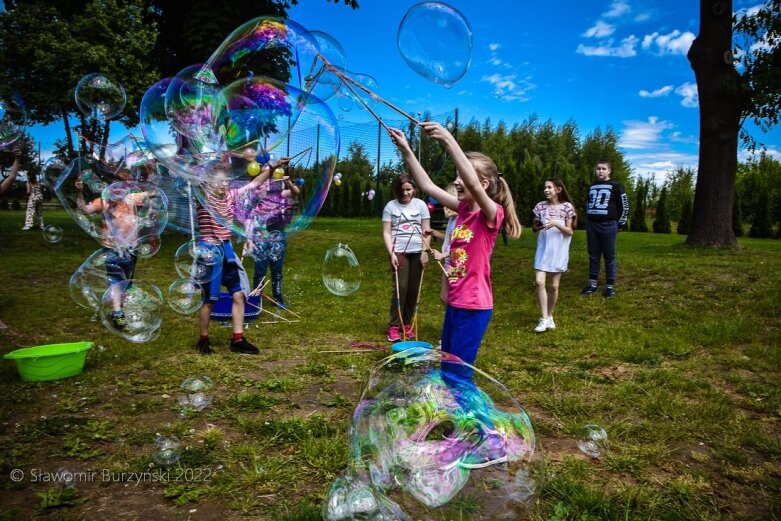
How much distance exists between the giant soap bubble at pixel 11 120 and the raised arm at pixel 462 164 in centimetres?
480

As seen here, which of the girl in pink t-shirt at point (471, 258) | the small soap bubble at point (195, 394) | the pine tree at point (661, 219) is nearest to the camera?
the girl in pink t-shirt at point (471, 258)

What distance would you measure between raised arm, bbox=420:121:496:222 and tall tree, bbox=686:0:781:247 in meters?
9.21

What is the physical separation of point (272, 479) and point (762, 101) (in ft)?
34.5

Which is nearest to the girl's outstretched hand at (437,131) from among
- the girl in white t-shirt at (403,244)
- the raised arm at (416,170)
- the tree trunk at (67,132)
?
the raised arm at (416,170)

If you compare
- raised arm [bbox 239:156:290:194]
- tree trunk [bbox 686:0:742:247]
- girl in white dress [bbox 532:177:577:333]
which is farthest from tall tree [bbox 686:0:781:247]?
raised arm [bbox 239:156:290:194]

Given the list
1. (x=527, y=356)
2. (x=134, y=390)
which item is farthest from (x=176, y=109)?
(x=527, y=356)

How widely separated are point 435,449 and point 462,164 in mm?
1350

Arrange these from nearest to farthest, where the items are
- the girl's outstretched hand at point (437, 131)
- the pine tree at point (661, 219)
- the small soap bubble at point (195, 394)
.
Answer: the girl's outstretched hand at point (437, 131), the small soap bubble at point (195, 394), the pine tree at point (661, 219)

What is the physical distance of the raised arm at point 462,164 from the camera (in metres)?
2.37

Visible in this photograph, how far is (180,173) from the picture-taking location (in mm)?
3814

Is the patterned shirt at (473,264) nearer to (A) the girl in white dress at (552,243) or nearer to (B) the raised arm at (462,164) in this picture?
(B) the raised arm at (462,164)

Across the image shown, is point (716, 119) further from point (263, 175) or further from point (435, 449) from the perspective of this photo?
point (435, 449)

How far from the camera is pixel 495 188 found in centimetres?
298

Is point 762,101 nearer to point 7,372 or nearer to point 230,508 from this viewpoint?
point 230,508
